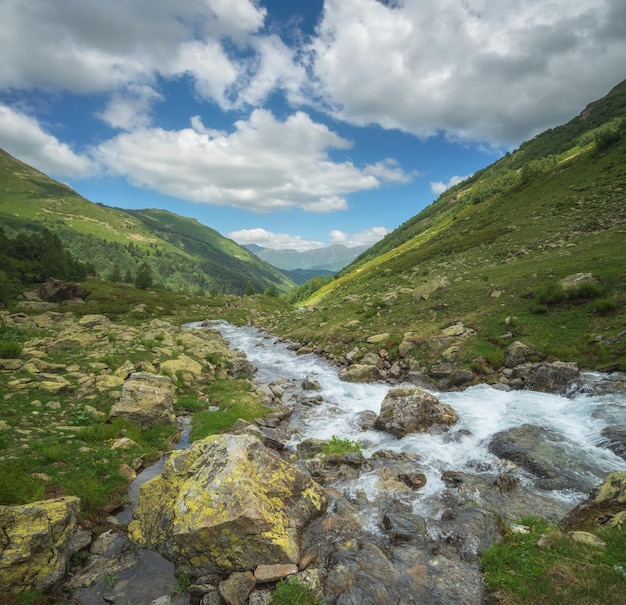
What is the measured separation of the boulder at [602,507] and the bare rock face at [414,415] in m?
7.74

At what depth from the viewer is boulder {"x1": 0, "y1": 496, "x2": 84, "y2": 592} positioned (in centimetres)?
802

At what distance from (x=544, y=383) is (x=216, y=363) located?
25.7 meters

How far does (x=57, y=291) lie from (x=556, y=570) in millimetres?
80140

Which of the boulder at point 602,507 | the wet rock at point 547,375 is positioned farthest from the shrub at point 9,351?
the wet rock at point 547,375

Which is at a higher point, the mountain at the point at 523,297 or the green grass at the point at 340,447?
the mountain at the point at 523,297

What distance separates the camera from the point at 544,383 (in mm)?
18891

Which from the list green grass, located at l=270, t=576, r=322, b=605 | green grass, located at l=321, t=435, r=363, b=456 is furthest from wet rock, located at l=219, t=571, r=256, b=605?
green grass, located at l=321, t=435, r=363, b=456

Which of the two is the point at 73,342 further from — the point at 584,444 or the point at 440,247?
the point at 440,247

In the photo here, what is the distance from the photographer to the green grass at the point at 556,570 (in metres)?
6.53

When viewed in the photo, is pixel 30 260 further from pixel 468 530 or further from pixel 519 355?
pixel 468 530

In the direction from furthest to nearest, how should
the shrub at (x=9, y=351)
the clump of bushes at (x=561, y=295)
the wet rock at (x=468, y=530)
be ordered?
the clump of bushes at (x=561, y=295) < the shrub at (x=9, y=351) < the wet rock at (x=468, y=530)

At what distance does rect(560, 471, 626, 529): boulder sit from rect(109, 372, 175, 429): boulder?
18536 mm

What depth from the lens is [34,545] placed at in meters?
8.51

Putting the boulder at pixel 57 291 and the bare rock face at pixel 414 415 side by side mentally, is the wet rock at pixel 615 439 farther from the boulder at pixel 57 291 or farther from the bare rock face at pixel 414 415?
the boulder at pixel 57 291
